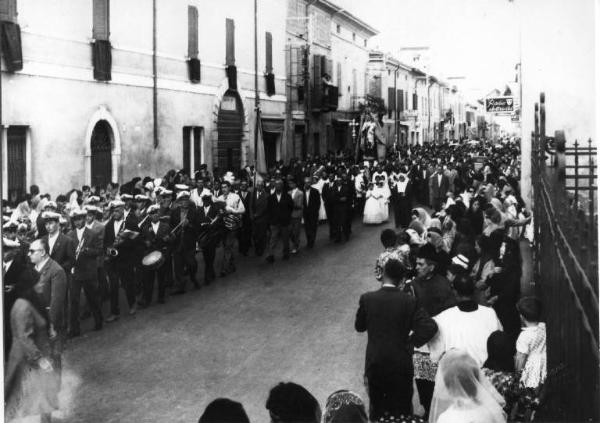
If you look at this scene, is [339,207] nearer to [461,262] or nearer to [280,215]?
[280,215]

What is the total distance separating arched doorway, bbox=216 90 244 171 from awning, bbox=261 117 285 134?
82 centimetres

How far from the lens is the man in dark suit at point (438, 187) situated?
50.8 feet

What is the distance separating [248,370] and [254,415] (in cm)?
88

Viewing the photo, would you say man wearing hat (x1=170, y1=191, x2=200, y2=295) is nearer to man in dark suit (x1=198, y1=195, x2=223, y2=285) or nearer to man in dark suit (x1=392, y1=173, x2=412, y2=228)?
man in dark suit (x1=198, y1=195, x2=223, y2=285)

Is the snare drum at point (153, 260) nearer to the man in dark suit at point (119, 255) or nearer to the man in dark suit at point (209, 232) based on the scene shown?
the man in dark suit at point (119, 255)

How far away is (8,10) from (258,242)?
4979 millimetres

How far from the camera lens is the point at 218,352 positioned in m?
6.93

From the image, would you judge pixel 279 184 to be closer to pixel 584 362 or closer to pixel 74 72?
pixel 74 72

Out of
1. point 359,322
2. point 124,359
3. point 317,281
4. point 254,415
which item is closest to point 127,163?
point 317,281

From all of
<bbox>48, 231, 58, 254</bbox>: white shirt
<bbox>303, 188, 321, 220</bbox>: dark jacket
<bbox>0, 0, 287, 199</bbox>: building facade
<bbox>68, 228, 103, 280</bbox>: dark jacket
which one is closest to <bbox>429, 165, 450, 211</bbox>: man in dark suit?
<bbox>303, 188, 321, 220</bbox>: dark jacket

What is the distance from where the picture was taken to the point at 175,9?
12766 millimetres

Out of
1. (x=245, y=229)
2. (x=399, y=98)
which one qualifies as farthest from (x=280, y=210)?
(x=399, y=98)

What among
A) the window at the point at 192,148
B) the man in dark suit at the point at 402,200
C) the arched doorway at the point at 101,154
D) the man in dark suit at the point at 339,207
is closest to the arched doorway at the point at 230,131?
the window at the point at 192,148

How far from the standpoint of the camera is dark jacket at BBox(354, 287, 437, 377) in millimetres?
4520
